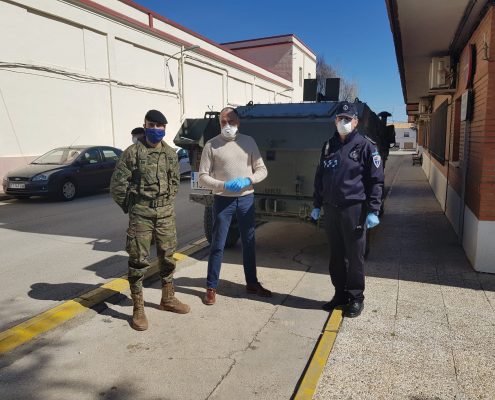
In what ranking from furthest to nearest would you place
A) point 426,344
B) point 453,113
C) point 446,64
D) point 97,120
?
1. point 97,120
2. point 453,113
3. point 446,64
4. point 426,344

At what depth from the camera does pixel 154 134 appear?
371 cm

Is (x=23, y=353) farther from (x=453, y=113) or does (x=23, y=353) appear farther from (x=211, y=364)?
(x=453, y=113)

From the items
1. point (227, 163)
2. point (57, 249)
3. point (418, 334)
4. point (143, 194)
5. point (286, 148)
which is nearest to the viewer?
point (418, 334)

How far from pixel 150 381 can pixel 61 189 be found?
9.70 meters

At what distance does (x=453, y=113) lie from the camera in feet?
27.7

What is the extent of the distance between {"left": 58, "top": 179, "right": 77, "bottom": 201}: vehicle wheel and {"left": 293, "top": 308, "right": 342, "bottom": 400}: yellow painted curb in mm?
9567

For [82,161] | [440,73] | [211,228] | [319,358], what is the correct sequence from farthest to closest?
[82,161], [440,73], [211,228], [319,358]

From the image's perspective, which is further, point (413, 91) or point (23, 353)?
point (413, 91)

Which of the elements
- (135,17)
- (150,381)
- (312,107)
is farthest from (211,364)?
(135,17)

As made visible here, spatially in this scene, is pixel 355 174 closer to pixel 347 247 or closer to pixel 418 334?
pixel 347 247

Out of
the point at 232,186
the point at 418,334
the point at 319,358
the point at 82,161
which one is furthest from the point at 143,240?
the point at 82,161

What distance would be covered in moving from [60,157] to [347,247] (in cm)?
1092

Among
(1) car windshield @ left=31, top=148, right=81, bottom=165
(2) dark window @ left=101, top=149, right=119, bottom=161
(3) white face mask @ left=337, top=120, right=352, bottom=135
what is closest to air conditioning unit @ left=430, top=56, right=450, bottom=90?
(3) white face mask @ left=337, top=120, right=352, bottom=135

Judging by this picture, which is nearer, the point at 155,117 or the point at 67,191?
the point at 155,117
